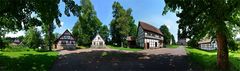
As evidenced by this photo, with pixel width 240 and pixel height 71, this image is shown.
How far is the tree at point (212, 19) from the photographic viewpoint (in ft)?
88.4

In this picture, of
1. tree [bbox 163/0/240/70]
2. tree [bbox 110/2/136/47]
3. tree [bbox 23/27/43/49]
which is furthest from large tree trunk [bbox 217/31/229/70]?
tree [bbox 110/2/136/47]

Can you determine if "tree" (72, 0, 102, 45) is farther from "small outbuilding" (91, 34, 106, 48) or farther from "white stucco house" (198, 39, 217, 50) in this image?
"white stucco house" (198, 39, 217, 50)

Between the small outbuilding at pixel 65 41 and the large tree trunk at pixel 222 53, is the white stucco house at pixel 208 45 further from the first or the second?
the large tree trunk at pixel 222 53

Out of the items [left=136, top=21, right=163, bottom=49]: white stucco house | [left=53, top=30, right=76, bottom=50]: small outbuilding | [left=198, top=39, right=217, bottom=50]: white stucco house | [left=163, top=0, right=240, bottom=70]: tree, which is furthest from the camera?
[left=53, top=30, right=76, bottom=50]: small outbuilding

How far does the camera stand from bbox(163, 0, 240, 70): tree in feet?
88.4

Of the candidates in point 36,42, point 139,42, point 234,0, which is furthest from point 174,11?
point 139,42

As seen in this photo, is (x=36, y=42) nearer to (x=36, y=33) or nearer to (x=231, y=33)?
(x=36, y=33)

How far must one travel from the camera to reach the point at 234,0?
25562 millimetres

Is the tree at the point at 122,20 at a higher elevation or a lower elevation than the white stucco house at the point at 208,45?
higher

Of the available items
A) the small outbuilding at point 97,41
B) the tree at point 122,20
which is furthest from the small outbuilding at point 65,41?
the tree at point 122,20

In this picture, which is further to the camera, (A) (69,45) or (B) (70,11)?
(A) (69,45)

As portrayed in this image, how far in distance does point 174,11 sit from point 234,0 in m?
8.52

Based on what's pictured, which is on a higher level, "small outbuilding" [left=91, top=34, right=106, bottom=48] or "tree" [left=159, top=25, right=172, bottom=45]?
"tree" [left=159, top=25, right=172, bottom=45]

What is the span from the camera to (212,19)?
90.0ft
